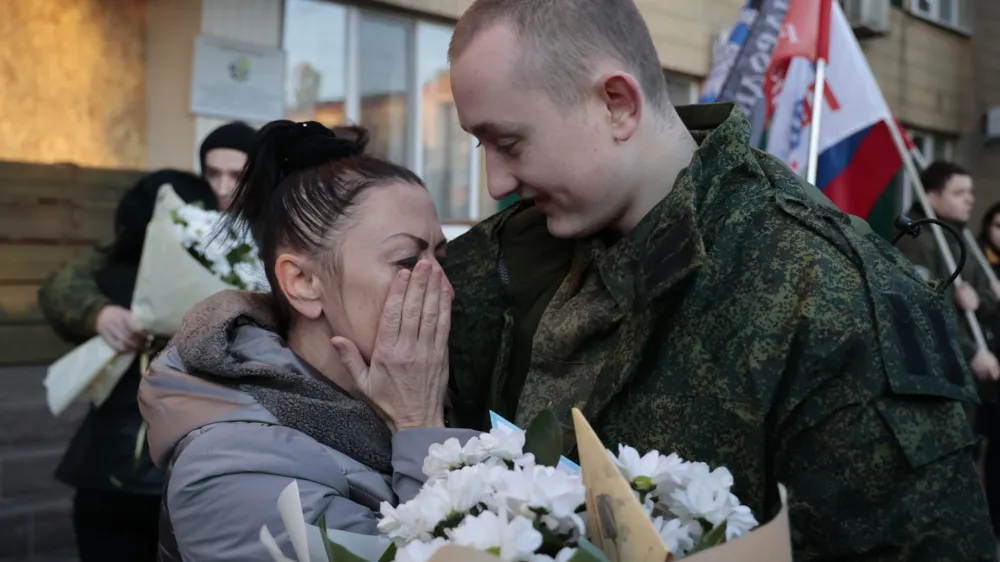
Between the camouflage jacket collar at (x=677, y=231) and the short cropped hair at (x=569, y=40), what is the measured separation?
Result: 129mm

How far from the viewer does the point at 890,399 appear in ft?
4.38

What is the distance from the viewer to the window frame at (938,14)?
10227 millimetres

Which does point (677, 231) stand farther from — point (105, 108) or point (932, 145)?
point (932, 145)

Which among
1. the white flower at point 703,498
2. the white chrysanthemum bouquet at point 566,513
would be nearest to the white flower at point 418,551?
the white chrysanthemum bouquet at point 566,513

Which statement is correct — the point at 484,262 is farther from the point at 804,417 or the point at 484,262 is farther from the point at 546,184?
the point at 804,417

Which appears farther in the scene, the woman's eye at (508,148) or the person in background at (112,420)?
the person in background at (112,420)

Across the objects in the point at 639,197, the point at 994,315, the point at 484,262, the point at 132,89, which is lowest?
the point at 994,315

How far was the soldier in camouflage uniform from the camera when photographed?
4.40ft

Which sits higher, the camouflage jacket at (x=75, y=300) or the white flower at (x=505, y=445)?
the white flower at (x=505, y=445)

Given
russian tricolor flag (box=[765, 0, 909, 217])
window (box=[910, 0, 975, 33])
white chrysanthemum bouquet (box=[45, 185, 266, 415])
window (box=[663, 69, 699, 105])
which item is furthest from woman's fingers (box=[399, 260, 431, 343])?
window (box=[910, 0, 975, 33])

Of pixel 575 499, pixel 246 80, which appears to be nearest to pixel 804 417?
pixel 575 499

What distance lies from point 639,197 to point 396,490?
610 millimetres

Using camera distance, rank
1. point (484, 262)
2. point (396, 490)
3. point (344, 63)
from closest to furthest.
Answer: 1. point (396, 490)
2. point (484, 262)
3. point (344, 63)

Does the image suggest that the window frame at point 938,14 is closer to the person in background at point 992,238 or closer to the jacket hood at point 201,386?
the person in background at point 992,238
